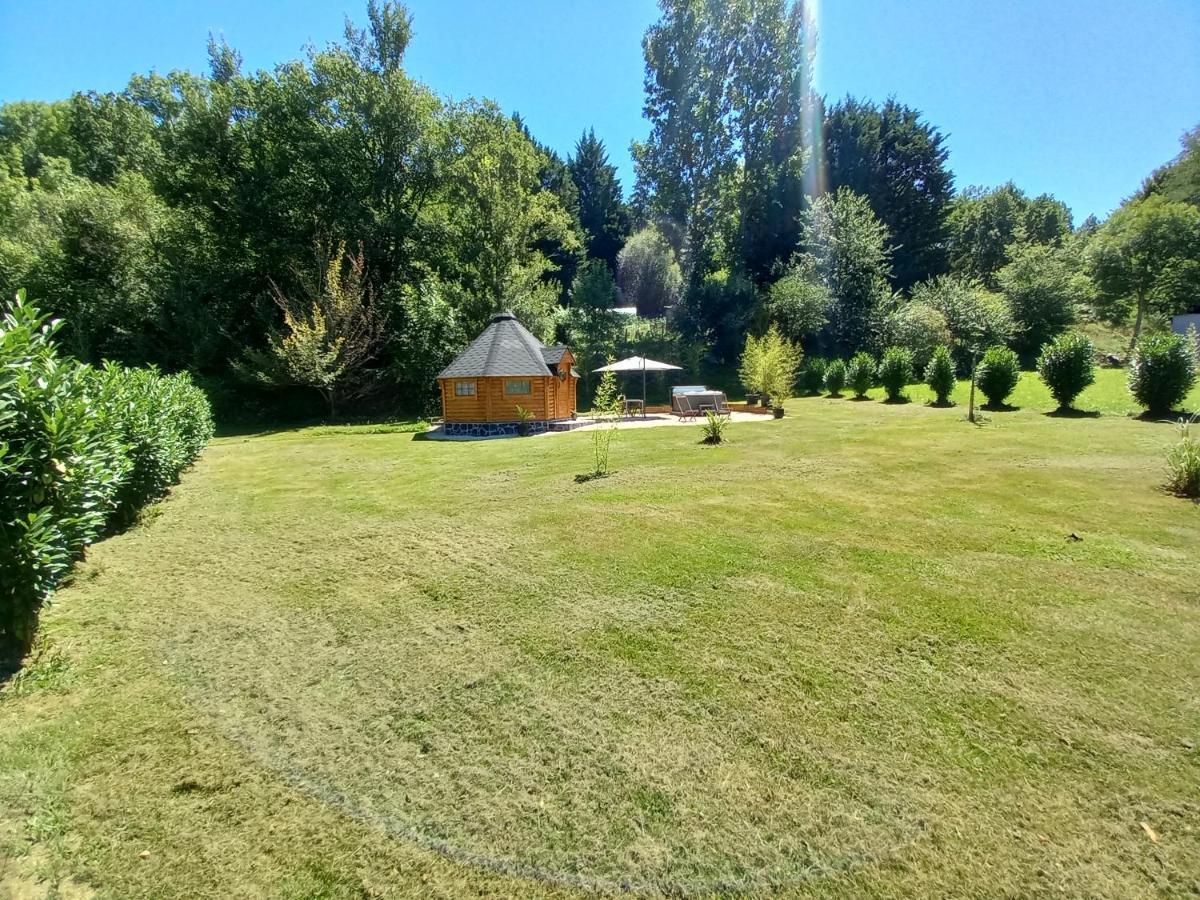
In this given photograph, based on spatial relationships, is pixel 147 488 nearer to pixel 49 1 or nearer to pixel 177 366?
pixel 49 1

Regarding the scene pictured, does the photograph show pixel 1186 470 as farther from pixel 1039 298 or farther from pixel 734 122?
pixel 734 122

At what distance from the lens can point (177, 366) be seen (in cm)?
2216

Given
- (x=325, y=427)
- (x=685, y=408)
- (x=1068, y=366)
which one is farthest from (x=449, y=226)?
(x=1068, y=366)

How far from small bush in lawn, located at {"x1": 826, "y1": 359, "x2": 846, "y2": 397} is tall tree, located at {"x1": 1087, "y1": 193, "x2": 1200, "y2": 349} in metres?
15.6

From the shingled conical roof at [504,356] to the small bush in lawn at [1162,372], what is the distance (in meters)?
15.5

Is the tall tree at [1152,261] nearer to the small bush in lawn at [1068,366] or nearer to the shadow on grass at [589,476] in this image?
the small bush in lawn at [1068,366]

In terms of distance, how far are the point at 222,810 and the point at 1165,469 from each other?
11230mm

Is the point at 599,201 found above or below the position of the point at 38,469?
above

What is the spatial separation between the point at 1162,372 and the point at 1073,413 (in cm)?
201

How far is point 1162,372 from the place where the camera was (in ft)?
39.9

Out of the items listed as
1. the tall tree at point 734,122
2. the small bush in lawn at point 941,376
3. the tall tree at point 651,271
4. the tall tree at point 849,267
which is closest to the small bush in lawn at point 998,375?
the small bush in lawn at point 941,376

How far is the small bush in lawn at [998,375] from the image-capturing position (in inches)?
610

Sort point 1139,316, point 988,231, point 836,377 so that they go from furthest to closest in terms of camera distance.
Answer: point 988,231 → point 1139,316 → point 836,377

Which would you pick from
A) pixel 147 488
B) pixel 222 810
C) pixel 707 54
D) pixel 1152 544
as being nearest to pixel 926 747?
pixel 222 810
